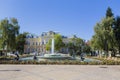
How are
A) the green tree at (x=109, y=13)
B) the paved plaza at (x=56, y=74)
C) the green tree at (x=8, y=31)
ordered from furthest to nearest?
1. the green tree at (x=109, y=13)
2. the green tree at (x=8, y=31)
3. the paved plaza at (x=56, y=74)

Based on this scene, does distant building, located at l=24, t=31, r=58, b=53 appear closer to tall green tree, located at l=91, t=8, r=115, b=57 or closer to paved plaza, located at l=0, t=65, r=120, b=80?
tall green tree, located at l=91, t=8, r=115, b=57

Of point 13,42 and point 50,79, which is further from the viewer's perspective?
point 13,42

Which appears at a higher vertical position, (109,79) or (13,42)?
(13,42)

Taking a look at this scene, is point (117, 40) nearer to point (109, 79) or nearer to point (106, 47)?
point (106, 47)

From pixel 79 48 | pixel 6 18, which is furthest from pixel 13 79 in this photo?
pixel 79 48

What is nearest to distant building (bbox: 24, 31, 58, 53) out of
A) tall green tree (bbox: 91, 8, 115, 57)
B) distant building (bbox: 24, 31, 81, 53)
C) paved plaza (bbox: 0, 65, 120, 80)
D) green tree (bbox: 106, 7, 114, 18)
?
distant building (bbox: 24, 31, 81, 53)

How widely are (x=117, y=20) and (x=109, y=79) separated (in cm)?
4440

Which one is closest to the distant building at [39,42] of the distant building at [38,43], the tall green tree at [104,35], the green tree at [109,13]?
the distant building at [38,43]

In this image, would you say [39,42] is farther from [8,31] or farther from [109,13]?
[8,31]

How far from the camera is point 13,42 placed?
55.9m

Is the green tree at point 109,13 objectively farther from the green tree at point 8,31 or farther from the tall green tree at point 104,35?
the green tree at point 8,31

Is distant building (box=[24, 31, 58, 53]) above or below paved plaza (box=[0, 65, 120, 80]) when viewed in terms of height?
above

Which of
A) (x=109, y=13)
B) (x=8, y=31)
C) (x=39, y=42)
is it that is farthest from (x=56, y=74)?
(x=39, y=42)

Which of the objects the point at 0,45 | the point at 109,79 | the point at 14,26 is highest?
the point at 14,26
